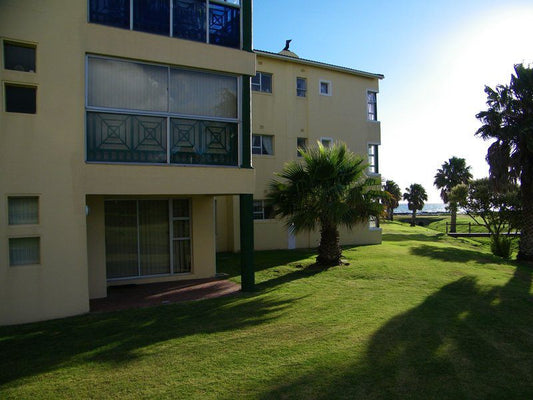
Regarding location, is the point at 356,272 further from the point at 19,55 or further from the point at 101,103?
the point at 19,55

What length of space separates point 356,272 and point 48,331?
853cm

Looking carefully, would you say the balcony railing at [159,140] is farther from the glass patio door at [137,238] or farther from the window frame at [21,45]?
the glass patio door at [137,238]

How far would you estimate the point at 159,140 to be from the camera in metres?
9.10

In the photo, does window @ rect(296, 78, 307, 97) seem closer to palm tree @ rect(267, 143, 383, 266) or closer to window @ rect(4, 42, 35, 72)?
palm tree @ rect(267, 143, 383, 266)

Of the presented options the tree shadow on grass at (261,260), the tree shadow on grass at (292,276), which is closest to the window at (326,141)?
the tree shadow on grass at (261,260)

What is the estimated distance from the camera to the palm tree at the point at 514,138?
17.9 m

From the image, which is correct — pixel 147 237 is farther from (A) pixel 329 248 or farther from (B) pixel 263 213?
(B) pixel 263 213

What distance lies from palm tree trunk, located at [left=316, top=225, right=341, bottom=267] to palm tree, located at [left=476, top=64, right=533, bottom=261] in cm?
970

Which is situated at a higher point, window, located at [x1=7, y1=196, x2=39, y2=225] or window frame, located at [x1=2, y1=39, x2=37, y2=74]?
window frame, located at [x1=2, y1=39, x2=37, y2=74]

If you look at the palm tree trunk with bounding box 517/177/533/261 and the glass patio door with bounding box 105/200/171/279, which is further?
the palm tree trunk with bounding box 517/177/533/261

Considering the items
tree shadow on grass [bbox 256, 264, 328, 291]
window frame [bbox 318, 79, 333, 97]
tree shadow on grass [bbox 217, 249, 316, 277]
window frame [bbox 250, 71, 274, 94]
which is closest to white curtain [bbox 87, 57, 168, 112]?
tree shadow on grass [bbox 256, 264, 328, 291]

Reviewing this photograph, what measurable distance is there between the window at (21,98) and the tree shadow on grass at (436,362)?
679cm

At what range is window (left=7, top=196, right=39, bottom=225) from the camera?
765 centimetres

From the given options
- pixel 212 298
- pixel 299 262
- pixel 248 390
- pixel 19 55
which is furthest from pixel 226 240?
pixel 248 390
